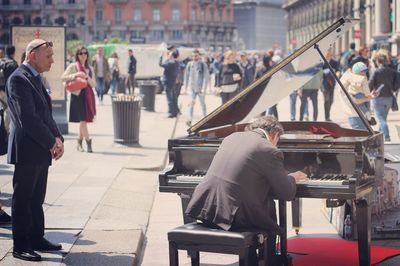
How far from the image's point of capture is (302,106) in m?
20.7

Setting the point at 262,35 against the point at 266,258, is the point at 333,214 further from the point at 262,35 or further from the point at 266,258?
the point at 262,35

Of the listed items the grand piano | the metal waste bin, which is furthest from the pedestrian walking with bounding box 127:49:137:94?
the grand piano

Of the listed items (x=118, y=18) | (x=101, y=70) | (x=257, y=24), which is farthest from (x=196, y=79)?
(x=257, y=24)

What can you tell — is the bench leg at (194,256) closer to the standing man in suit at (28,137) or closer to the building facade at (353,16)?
the standing man in suit at (28,137)

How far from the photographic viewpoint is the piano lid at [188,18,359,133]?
773 cm

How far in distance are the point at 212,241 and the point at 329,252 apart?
2050 mm

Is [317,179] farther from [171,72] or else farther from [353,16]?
[353,16]

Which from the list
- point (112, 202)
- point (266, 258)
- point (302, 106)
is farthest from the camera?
point (302, 106)

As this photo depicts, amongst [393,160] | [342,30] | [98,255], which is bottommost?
[98,255]

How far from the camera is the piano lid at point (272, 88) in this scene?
A: 773 cm

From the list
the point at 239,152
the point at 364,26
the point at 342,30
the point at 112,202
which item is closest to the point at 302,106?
the point at 112,202

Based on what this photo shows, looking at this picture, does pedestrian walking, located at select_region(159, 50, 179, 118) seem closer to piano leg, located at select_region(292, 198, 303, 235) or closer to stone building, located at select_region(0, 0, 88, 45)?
piano leg, located at select_region(292, 198, 303, 235)

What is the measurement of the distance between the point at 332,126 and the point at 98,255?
8.42 ft

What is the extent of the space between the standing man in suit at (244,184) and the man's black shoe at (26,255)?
1.41 meters
